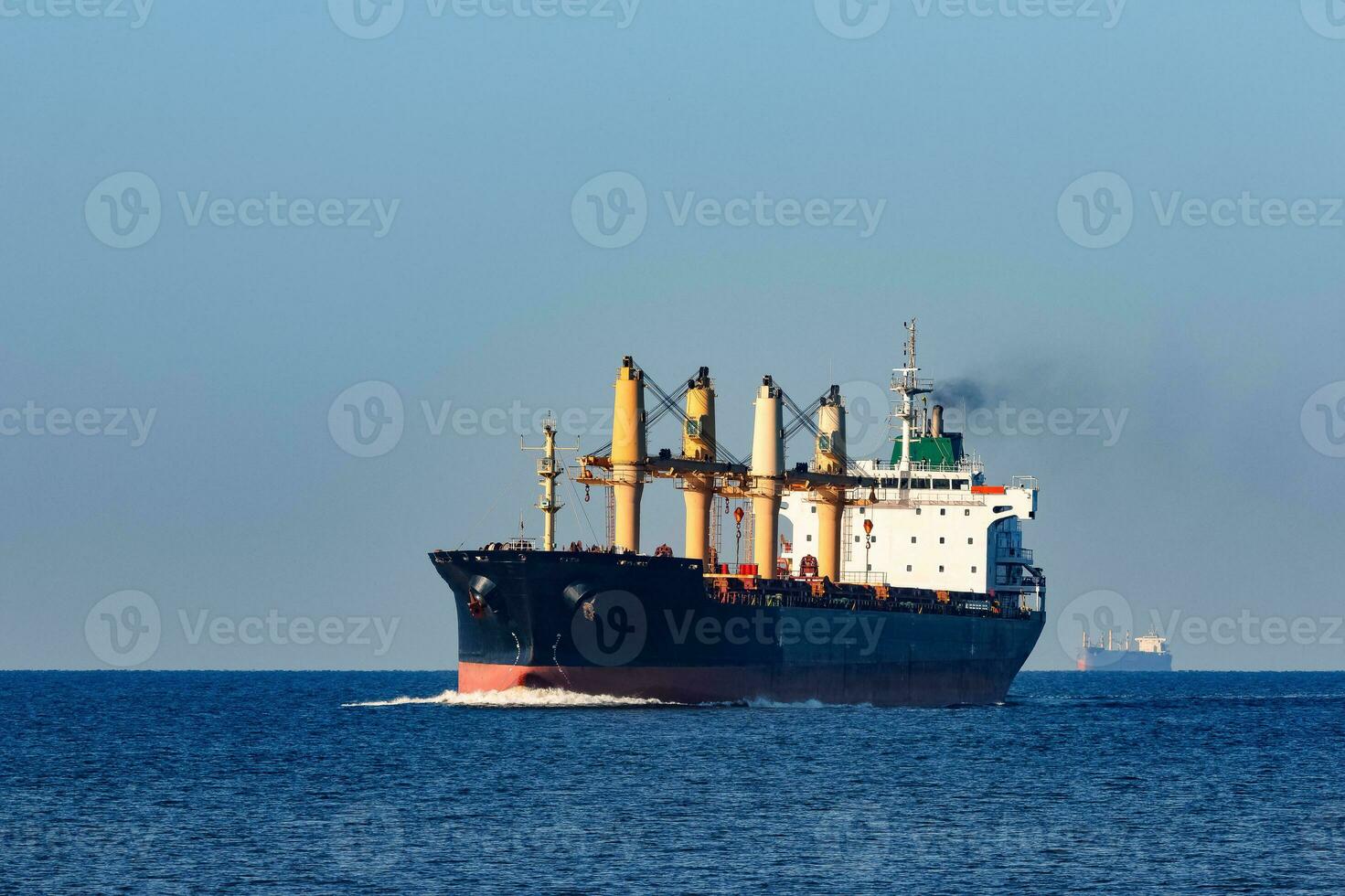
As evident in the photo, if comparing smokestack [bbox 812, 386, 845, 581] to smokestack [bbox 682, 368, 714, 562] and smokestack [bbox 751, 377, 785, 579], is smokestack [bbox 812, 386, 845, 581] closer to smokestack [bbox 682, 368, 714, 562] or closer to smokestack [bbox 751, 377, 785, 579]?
smokestack [bbox 751, 377, 785, 579]

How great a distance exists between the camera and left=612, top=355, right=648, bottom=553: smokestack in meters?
58.8

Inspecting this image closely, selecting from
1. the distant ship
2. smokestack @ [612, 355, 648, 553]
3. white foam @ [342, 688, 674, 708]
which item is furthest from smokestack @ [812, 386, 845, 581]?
white foam @ [342, 688, 674, 708]

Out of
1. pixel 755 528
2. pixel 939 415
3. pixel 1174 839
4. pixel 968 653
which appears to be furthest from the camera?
pixel 939 415

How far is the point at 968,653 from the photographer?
7144cm

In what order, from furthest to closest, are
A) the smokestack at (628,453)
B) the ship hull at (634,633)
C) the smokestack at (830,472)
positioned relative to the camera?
the smokestack at (830,472)
the smokestack at (628,453)
the ship hull at (634,633)

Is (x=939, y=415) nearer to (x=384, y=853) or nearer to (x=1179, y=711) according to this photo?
(x=1179, y=711)

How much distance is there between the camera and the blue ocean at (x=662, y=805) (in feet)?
92.8

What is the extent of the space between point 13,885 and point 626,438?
111 ft

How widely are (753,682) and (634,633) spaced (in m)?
6.10

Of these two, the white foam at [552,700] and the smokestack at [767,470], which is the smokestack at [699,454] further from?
the white foam at [552,700]

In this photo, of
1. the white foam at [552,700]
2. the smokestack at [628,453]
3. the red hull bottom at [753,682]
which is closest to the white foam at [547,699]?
the white foam at [552,700]

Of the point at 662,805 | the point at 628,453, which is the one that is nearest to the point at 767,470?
the point at 628,453

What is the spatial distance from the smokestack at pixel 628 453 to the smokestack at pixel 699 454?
3.65 m

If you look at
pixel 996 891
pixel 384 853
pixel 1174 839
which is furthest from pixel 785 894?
pixel 1174 839
